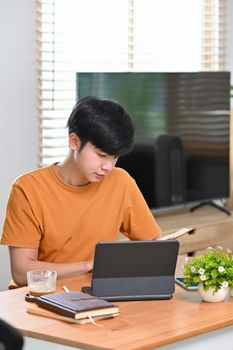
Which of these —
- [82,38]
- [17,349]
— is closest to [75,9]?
[82,38]

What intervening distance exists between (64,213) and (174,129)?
2166 millimetres

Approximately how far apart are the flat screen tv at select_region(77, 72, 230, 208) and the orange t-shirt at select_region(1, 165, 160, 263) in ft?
5.13

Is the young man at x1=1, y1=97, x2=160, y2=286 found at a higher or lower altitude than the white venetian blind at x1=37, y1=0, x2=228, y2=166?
lower

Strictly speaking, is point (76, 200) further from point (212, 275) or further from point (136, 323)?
point (136, 323)

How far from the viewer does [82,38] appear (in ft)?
16.3

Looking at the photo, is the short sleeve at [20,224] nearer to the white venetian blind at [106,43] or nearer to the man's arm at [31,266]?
the man's arm at [31,266]

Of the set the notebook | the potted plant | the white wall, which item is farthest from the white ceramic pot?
the white wall

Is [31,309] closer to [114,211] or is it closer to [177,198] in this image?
[114,211]

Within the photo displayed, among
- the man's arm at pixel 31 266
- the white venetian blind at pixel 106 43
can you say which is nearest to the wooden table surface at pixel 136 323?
the man's arm at pixel 31 266

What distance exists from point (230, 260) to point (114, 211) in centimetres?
66

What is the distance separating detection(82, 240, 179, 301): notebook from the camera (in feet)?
8.92

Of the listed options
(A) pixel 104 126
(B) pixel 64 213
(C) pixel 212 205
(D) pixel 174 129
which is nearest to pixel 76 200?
(B) pixel 64 213

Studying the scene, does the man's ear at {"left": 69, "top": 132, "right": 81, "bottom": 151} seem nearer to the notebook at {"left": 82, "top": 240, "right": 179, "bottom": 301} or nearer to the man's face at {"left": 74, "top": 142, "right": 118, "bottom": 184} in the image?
the man's face at {"left": 74, "top": 142, "right": 118, "bottom": 184}

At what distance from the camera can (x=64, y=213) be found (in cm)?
315
